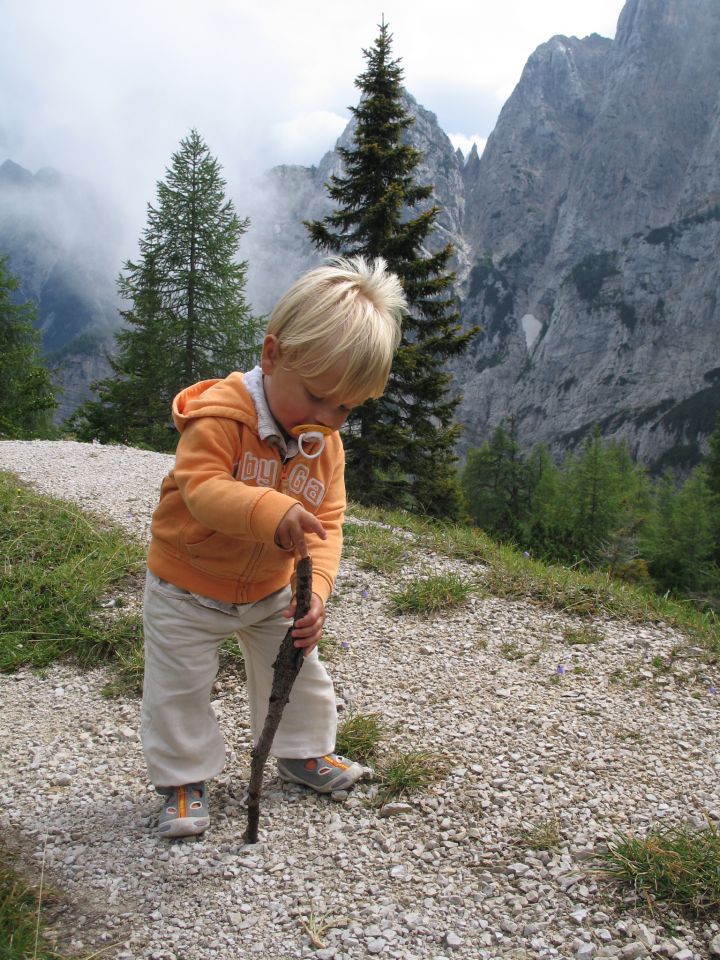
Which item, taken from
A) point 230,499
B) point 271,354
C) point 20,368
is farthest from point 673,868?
point 20,368

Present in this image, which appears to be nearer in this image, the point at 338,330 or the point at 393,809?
the point at 338,330

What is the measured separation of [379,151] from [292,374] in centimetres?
1665

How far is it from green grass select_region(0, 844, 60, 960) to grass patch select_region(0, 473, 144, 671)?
6.79 feet

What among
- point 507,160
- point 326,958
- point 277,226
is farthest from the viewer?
point 277,226

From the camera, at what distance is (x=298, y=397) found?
2666mm

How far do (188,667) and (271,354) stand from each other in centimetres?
144

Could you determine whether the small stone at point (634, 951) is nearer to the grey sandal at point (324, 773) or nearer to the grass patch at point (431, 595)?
the grey sandal at point (324, 773)

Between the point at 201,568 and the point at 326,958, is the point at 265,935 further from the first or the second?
the point at 201,568

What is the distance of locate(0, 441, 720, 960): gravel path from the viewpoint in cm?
254

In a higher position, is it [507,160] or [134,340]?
[507,160]

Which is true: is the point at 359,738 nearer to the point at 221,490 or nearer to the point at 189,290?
the point at 221,490

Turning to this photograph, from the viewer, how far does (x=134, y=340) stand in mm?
25844

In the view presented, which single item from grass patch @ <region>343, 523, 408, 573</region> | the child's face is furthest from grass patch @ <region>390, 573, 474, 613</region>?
the child's face

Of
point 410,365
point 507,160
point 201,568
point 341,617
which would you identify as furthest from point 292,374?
point 507,160
